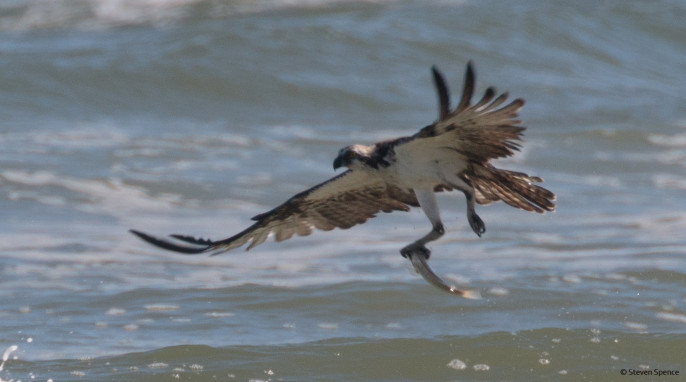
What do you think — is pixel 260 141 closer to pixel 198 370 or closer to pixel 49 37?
pixel 49 37

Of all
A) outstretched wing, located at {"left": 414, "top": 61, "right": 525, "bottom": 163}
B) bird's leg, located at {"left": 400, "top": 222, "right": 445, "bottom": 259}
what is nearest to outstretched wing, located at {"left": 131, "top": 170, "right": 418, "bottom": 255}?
bird's leg, located at {"left": 400, "top": 222, "right": 445, "bottom": 259}

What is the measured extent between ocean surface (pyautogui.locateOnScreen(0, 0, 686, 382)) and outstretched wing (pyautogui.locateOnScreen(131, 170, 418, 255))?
83cm

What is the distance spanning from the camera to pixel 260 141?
13844 mm

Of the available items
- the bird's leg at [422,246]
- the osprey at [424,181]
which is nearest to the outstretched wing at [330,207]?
the osprey at [424,181]

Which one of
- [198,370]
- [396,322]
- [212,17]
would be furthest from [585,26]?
[198,370]

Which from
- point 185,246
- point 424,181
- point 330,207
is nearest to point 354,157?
point 424,181

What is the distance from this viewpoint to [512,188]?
6914mm

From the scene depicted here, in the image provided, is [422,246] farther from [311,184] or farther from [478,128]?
[311,184]

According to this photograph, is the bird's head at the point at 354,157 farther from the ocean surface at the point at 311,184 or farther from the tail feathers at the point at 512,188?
the ocean surface at the point at 311,184

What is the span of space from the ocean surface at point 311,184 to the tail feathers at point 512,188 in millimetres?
1105

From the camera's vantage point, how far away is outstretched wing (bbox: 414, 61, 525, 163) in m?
5.73

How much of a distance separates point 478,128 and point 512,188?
0.90 metres

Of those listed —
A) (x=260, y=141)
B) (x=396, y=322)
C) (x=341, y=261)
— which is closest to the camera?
A: (x=396, y=322)

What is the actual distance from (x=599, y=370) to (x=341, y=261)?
3.10 m
